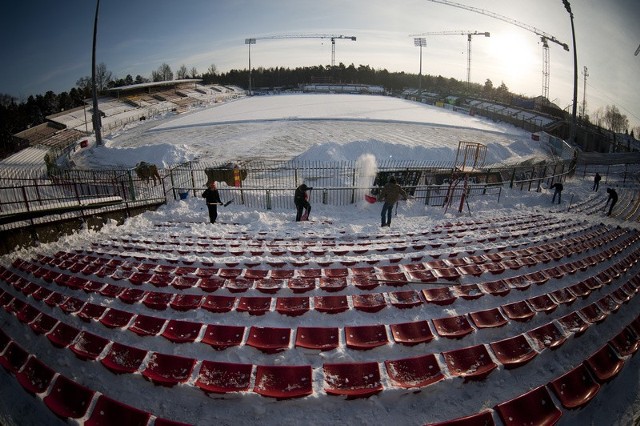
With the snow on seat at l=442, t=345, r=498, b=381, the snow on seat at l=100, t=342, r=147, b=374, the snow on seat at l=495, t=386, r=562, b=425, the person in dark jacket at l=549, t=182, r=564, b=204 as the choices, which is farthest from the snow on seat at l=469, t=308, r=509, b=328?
the person in dark jacket at l=549, t=182, r=564, b=204

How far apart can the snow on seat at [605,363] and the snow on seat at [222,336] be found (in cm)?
448

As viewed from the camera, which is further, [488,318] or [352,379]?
[488,318]

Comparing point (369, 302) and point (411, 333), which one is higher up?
point (369, 302)

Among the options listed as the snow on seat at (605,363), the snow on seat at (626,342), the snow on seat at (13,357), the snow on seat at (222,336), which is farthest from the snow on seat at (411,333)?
the snow on seat at (13,357)

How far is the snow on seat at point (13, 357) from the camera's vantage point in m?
3.78

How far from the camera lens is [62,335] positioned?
4.22 meters

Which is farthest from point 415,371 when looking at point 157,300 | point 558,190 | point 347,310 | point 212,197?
point 558,190

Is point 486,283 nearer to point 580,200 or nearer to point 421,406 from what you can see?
point 421,406

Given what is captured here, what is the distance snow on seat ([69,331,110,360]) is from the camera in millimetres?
3785

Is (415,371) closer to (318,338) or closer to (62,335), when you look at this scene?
(318,338)

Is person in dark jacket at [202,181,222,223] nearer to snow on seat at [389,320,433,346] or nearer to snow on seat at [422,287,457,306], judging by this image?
snow on seat at [422,287,457,306]

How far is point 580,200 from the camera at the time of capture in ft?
56.4

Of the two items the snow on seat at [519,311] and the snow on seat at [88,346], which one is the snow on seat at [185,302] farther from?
the snow on seat at [519,311]

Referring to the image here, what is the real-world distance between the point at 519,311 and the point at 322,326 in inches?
124
